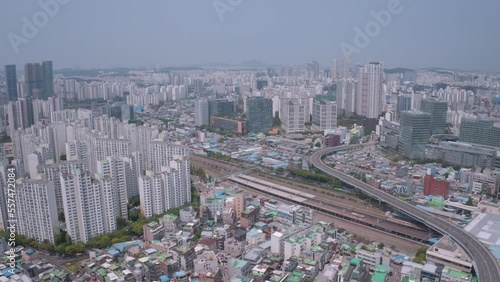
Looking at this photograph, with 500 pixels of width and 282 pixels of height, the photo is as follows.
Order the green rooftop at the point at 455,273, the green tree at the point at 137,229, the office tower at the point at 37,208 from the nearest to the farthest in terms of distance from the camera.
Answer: the green rooftop at the point at 455,273 → the office tower at the point at 37,208 → the green tree at the point at 137,229

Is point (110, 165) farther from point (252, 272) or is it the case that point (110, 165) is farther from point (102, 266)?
point (252, 272)

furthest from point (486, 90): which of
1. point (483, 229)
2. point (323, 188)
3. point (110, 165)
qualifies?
point (110, 165)

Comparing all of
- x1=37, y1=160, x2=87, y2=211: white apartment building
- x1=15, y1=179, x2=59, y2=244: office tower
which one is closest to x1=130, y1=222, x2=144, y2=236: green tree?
x1=15, y1=179, x2=59, y2=244: office tower

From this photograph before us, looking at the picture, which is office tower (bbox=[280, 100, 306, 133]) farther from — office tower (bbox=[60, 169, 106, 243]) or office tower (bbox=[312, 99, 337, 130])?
office tower (bbox=[60, 169, 106, 243])

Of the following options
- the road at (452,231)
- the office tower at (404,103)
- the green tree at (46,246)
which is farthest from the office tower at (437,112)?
the green tree at (46,246)

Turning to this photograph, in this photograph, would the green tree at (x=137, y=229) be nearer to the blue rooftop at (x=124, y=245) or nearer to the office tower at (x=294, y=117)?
the blue rooftop at (x=124, y=245)
